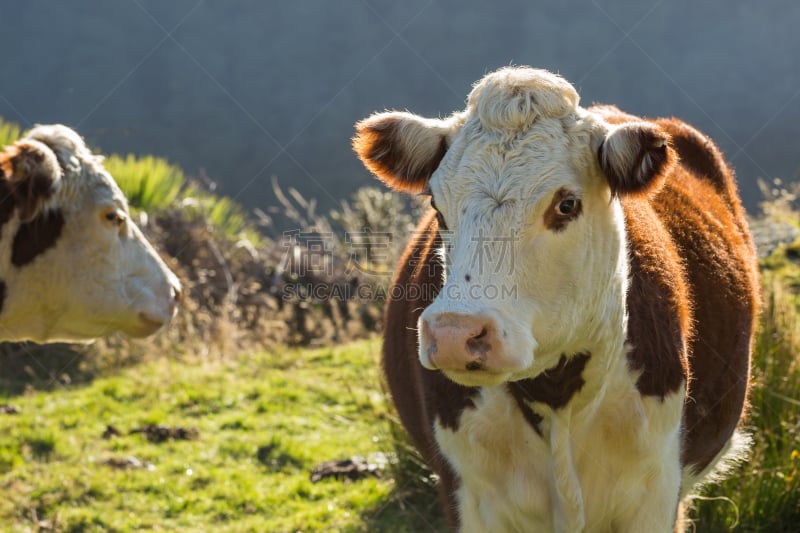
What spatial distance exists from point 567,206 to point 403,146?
74 cm

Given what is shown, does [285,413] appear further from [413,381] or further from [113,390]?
[413,381]

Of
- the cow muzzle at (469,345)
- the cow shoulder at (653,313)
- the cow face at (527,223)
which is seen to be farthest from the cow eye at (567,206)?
the cow muzzle at (469,345)

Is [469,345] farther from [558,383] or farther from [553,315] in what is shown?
[558,383]

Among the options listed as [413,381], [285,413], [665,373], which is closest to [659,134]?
[665,373]

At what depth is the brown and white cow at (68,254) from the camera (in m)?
4.85

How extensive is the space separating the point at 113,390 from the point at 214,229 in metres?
5.30

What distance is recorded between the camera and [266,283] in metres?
13.9

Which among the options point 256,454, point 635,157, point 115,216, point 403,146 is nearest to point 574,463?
point 635,157

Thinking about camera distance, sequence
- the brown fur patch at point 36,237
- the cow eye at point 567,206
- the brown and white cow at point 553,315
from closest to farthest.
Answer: the brown and white cow at point 553,315, the cow eye at point 567,206, the brown fur patch at point 36,237

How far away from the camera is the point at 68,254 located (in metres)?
5.10

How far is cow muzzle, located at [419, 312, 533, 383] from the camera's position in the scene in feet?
8.55

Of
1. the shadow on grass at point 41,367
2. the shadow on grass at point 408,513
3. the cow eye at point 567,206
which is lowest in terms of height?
the shadow on grass at point 41,367

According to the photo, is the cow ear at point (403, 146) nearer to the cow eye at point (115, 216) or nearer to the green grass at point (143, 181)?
the cow eye at point (115, 216)

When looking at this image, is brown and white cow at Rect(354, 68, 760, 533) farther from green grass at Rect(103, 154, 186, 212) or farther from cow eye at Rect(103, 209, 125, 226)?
green grass at Rect(103, 154, 186, 212)
